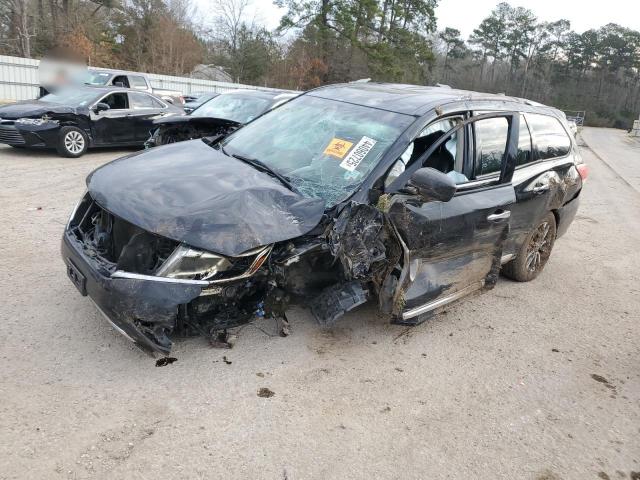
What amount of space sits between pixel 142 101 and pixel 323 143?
8.49 meters

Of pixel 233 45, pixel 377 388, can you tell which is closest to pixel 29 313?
pixel 377 388

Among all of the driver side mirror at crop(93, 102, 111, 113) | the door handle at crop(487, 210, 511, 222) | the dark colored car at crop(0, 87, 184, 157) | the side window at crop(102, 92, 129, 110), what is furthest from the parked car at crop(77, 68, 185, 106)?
the door handle at crop(487, 210, 511, 222)

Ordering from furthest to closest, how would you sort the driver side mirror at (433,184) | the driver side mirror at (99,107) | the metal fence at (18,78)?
the metal fence at (18,78)
the driver side mirror at (99,107)
the driver side mirror at (433,184)

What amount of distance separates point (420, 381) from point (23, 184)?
6.59 m

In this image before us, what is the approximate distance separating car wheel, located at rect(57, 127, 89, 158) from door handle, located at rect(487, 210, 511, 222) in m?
8.48

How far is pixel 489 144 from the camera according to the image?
13.3ft

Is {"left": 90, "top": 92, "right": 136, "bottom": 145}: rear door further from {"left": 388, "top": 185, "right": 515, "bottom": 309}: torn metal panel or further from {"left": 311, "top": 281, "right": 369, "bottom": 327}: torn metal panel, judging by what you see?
{"left": 388, "top": 185, "right": 515, "bottom": 309}: torn metal panel

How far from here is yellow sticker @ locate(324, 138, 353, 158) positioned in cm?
363

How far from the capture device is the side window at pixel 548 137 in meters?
4.66

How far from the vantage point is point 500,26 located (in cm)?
6588

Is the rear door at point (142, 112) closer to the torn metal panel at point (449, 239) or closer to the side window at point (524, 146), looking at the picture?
the side window at point (524, 146)

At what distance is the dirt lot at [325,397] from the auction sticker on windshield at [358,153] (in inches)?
49.1

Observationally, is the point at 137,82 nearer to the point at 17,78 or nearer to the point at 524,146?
the point at 17,78

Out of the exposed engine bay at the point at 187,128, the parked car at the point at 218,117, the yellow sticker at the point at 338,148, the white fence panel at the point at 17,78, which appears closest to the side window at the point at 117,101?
the parked car at the point at 218,117
